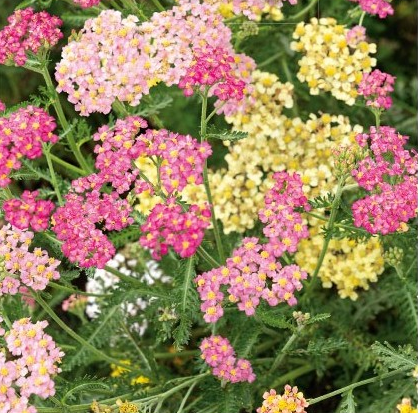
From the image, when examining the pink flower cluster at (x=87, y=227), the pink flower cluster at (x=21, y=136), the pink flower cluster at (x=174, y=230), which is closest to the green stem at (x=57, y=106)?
the pink flower cluster at (x=21, y=136)

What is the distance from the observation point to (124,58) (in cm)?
355

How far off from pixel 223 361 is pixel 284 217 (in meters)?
0.67

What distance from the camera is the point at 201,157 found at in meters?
3.17

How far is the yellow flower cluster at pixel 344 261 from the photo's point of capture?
4.06 m

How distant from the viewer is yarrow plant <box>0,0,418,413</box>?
3146mm

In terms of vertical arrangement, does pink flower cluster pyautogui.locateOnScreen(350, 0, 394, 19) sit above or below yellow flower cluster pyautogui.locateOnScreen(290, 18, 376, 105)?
above

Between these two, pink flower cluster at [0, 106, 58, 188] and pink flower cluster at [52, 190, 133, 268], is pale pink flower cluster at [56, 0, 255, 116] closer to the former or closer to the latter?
pink flower cluster at [0, 106, 58, 188]

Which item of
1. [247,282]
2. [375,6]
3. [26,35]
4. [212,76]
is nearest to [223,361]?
[247,282]

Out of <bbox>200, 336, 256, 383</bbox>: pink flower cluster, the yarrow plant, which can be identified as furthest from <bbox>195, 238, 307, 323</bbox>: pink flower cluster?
<bbox>200, 336, 256, 383</bbox>: pink flower cluster

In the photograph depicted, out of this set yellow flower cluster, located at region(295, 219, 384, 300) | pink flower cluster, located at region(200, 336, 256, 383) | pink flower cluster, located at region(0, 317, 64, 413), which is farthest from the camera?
yellow flower cluster, located at region(295, 219, 384, 300)

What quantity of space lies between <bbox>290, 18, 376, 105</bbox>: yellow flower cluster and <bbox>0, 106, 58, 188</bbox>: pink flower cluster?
1.57 m

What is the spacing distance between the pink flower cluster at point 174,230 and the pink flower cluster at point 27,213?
0.39 m

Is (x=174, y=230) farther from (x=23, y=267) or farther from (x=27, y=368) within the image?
(x=27, y=368)

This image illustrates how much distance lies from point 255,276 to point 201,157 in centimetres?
53
